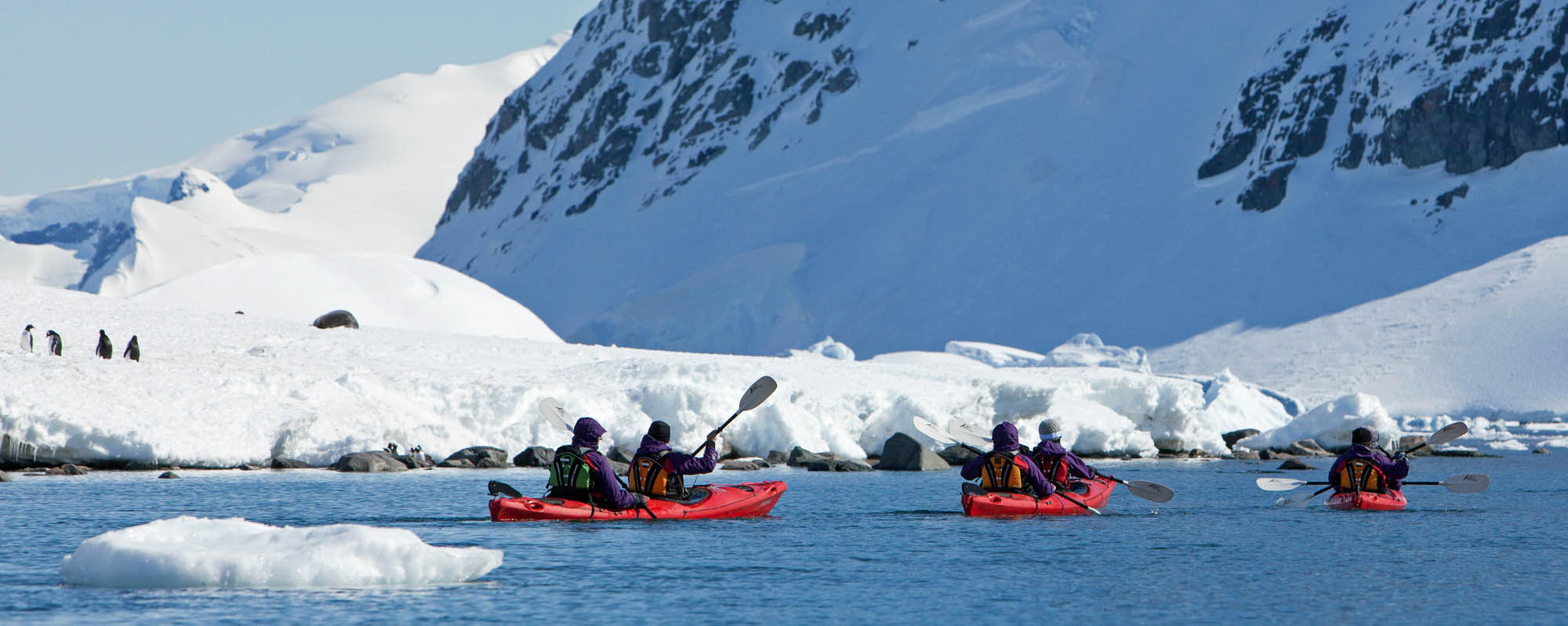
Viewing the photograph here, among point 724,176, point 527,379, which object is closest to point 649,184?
point 724,176

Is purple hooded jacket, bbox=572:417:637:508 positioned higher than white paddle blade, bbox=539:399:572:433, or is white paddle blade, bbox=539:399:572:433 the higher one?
white paddle blade, bbox=539:399:572:433

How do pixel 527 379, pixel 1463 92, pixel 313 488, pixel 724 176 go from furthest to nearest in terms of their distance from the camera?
pixel 724 176, pixel 1463 92, pixel 527 379, pixel 313 488

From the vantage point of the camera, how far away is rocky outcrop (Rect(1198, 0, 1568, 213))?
72.2 m

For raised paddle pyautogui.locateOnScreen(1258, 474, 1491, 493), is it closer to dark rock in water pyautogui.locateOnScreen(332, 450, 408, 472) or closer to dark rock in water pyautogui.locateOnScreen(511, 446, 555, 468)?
dark rock in water pyautogui.locateOnScreen(511, 446, 555, 468)

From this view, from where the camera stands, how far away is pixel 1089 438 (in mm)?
35219

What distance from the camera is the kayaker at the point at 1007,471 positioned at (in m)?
19.0

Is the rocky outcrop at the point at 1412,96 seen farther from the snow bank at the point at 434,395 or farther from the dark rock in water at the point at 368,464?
the dark rock in water at the point at 368,464

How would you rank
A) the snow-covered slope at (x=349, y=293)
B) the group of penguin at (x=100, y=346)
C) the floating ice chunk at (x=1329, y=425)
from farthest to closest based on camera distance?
the snow-covered slope at (x=349, y=293) < the floating ice chunk at (x=1329, y=425) < the group of penguin at (x=100, y=346)

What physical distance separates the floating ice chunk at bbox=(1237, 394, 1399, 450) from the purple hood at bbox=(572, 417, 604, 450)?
1095 inches

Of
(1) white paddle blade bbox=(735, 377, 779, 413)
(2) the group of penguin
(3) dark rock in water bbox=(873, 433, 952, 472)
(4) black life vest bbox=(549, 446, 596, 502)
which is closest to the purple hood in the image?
(4) black life vest bbox=(549, 446, 596, 502)

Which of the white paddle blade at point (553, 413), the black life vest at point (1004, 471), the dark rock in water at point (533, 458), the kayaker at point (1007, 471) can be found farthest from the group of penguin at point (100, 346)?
the black life vest at point (1004, 471)

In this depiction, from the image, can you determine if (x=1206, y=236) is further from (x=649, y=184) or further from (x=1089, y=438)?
(x=649, y=184)

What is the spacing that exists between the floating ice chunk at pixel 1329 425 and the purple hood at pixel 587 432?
2781 cm

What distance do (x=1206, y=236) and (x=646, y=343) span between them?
31.4 meters
